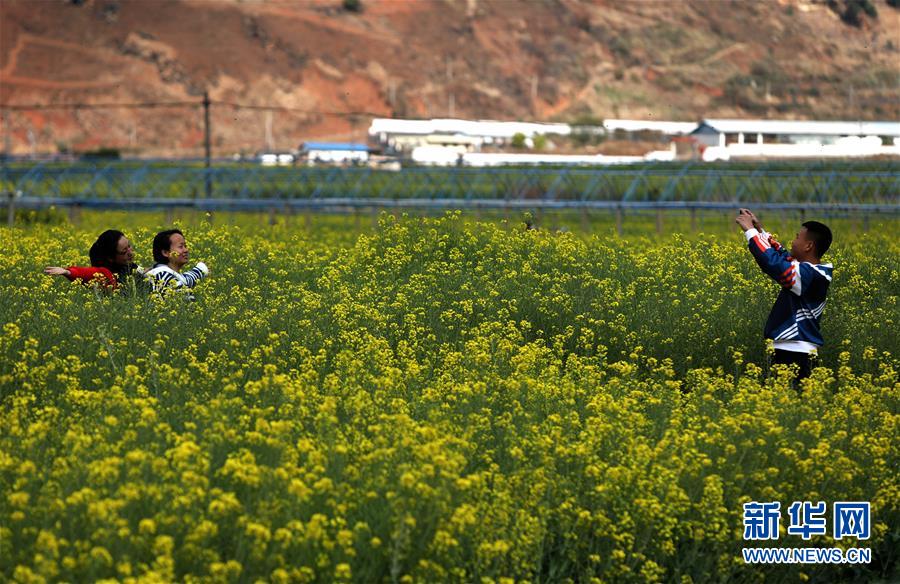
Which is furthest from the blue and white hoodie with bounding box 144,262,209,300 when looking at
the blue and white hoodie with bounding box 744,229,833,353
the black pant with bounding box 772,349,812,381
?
the black pant with bounding box 772,349,812,381

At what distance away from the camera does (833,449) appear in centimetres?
777

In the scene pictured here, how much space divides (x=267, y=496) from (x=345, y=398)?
2254 millimetres

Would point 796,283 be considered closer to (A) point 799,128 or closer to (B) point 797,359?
(B) point 797,359

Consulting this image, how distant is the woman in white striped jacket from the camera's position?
1036cm

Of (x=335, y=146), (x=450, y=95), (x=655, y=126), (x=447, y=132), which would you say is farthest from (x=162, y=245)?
(x=450, y=95)

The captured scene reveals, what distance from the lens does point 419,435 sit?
7.19 metres

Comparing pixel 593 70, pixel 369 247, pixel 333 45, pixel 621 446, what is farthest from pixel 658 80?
pixel 621 446

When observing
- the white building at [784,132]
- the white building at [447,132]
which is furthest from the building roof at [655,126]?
the white building at [784,132]

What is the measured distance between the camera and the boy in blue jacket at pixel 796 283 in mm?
9094

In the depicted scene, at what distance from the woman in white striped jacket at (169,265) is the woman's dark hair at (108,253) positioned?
38 cm

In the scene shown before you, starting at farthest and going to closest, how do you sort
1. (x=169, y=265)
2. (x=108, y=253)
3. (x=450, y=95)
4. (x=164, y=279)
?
(x=450, y=95), (x=108, y=253), (x=169, y=265), (x=164, y=279)

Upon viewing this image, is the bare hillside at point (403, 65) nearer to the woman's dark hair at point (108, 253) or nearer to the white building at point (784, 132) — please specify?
the white building at point (784, 132)

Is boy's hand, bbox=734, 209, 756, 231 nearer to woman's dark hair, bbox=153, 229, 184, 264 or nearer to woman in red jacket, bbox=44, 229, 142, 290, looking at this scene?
woman's dark hair, bbox=153, 229, 184, 264

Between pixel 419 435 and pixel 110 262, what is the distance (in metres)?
4.53
